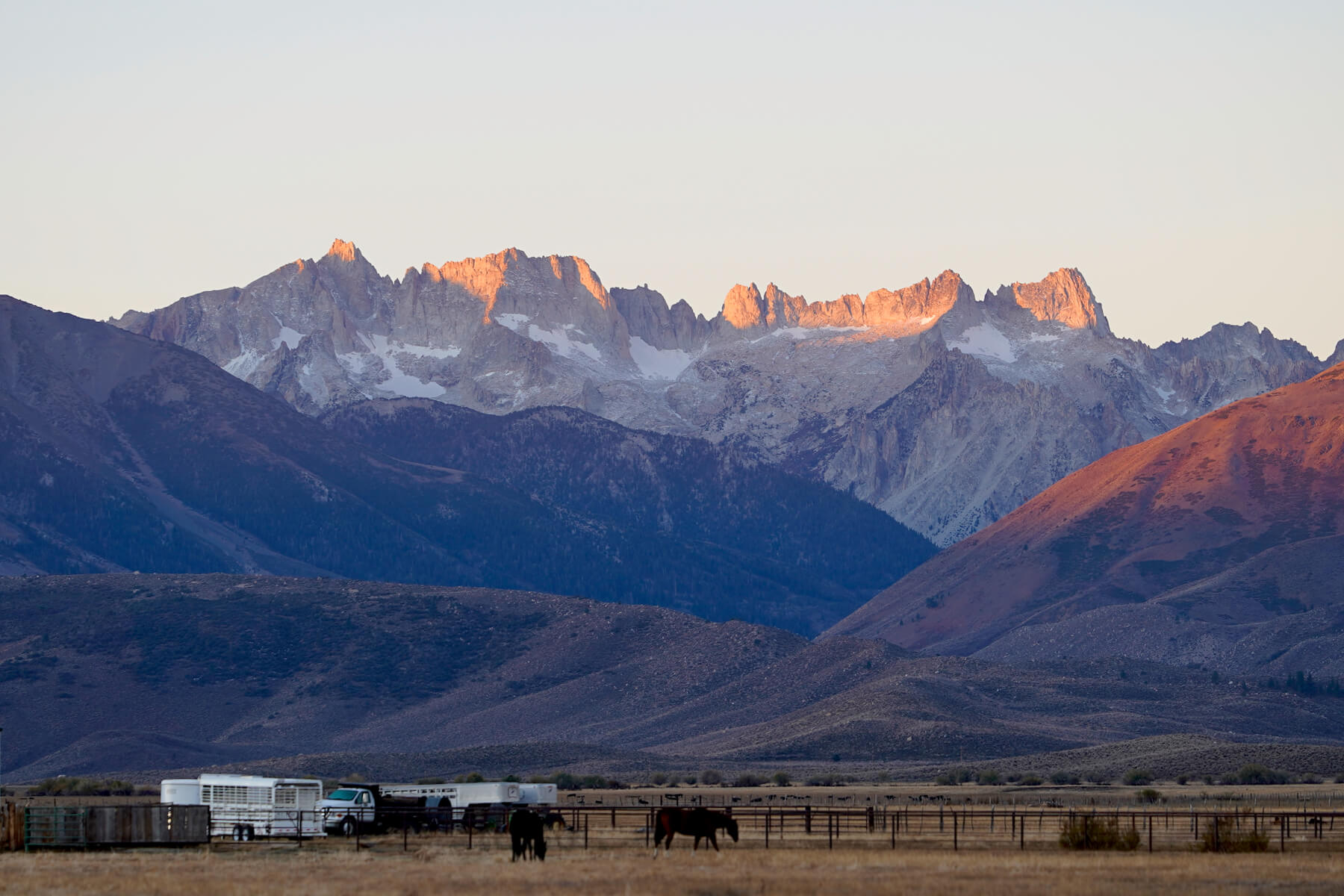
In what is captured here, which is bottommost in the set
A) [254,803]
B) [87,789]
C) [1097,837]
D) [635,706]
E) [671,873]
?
[671,873]

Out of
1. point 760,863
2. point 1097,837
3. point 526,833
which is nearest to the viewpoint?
point 760,863

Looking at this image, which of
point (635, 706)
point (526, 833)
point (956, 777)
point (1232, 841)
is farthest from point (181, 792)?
point (635, 706)

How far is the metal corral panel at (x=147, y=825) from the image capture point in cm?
5466

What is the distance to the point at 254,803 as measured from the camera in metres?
64.7

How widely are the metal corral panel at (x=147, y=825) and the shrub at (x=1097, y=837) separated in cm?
2538

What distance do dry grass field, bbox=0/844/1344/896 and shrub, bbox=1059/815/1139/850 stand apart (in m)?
1.75

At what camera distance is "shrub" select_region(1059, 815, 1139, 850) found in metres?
53.0

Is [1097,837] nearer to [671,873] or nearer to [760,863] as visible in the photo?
[760,863]

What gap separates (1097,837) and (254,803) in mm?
28640

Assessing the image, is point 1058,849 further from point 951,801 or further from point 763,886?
point 951,801

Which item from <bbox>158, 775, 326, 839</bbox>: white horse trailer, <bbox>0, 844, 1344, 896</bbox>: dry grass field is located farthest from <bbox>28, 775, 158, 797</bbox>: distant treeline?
<bbox>0, 844, 1344, 896</bbox>: dry grass field

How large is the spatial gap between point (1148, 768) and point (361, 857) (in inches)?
3059

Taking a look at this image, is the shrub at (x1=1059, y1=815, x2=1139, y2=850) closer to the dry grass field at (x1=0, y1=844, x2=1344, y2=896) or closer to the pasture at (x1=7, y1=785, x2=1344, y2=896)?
the pasture at (x1=7, y1=785, x2=1344, y2=896)

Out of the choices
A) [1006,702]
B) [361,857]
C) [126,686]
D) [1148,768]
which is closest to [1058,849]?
[361,857]
